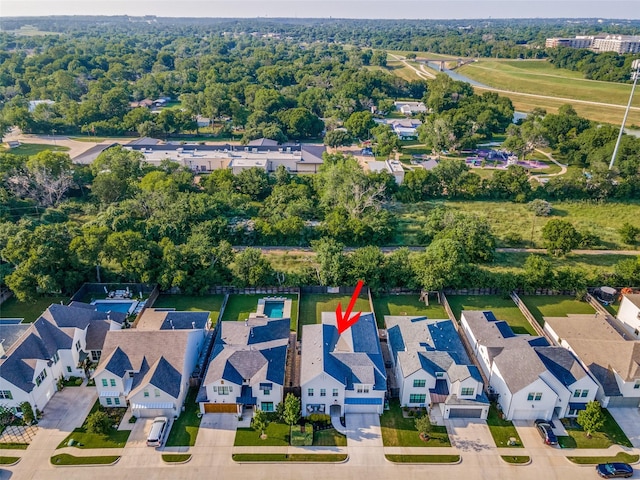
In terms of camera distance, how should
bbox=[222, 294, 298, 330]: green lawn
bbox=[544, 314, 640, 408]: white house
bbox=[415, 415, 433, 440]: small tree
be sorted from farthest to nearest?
1. bbox=[222, 294, 298, 330]: green lawn
2. bbox=[544, 314, 640, 408]: white house
3. bbox=[415, 415, 433, 440]: small tree

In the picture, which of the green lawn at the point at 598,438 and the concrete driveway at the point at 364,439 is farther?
the green lawn at the point at 598,438

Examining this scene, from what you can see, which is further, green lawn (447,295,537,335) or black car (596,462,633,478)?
green lawn (447,295,537,335)

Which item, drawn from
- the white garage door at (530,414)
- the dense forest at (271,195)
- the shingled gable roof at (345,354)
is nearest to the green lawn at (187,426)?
the shingled gable roof at (345,354)

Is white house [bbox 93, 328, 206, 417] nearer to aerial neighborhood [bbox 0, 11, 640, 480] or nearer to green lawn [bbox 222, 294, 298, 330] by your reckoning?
aerial neighborhood [bbox 0, 11, 640, 480]

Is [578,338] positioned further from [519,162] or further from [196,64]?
[196,64]

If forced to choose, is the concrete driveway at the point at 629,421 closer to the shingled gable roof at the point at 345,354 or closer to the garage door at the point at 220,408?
the shingled gable roof at the point at 345,354

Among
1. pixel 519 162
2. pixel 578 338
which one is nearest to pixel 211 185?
pixel 578 338

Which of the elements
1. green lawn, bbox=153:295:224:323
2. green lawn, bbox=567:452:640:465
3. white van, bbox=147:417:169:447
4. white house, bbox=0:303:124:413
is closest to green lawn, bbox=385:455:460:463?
green lawn, bbox=567:452:640:465
